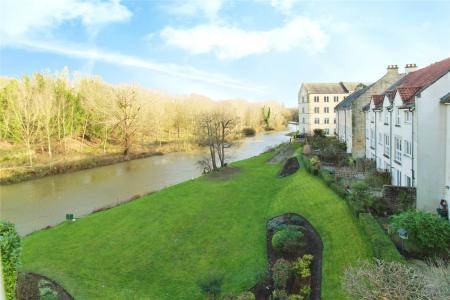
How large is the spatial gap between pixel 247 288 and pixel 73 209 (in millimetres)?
20456

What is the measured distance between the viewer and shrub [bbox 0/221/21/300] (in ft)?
32.1

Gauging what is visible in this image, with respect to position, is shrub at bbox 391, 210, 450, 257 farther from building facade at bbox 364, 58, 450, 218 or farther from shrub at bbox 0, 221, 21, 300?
shrub at bbox 0, 221, 21, 300

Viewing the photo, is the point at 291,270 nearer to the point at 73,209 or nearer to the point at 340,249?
the point at 340,249

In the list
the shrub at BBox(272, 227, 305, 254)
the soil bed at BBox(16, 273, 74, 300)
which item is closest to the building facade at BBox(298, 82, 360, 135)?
the shrub at BBox(272, 227, 305, 254)

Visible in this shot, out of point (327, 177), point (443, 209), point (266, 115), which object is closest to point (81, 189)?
point (327, 177)

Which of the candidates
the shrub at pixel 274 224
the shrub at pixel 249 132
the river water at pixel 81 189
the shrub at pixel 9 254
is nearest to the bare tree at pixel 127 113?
the river water at pixel 81 189

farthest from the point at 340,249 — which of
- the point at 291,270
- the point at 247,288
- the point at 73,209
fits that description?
the point at 73,209

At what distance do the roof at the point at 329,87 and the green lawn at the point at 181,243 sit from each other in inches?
1791

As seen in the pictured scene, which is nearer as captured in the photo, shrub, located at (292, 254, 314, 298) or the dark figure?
shrub, located at (292, 254, 314, 298)

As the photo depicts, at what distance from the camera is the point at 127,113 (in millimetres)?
59625

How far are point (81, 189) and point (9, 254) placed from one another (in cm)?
2770

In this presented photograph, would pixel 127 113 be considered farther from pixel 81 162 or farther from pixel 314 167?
pixel 314 167

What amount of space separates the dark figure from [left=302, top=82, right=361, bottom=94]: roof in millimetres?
53472

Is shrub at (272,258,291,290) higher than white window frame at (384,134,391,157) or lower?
lower
